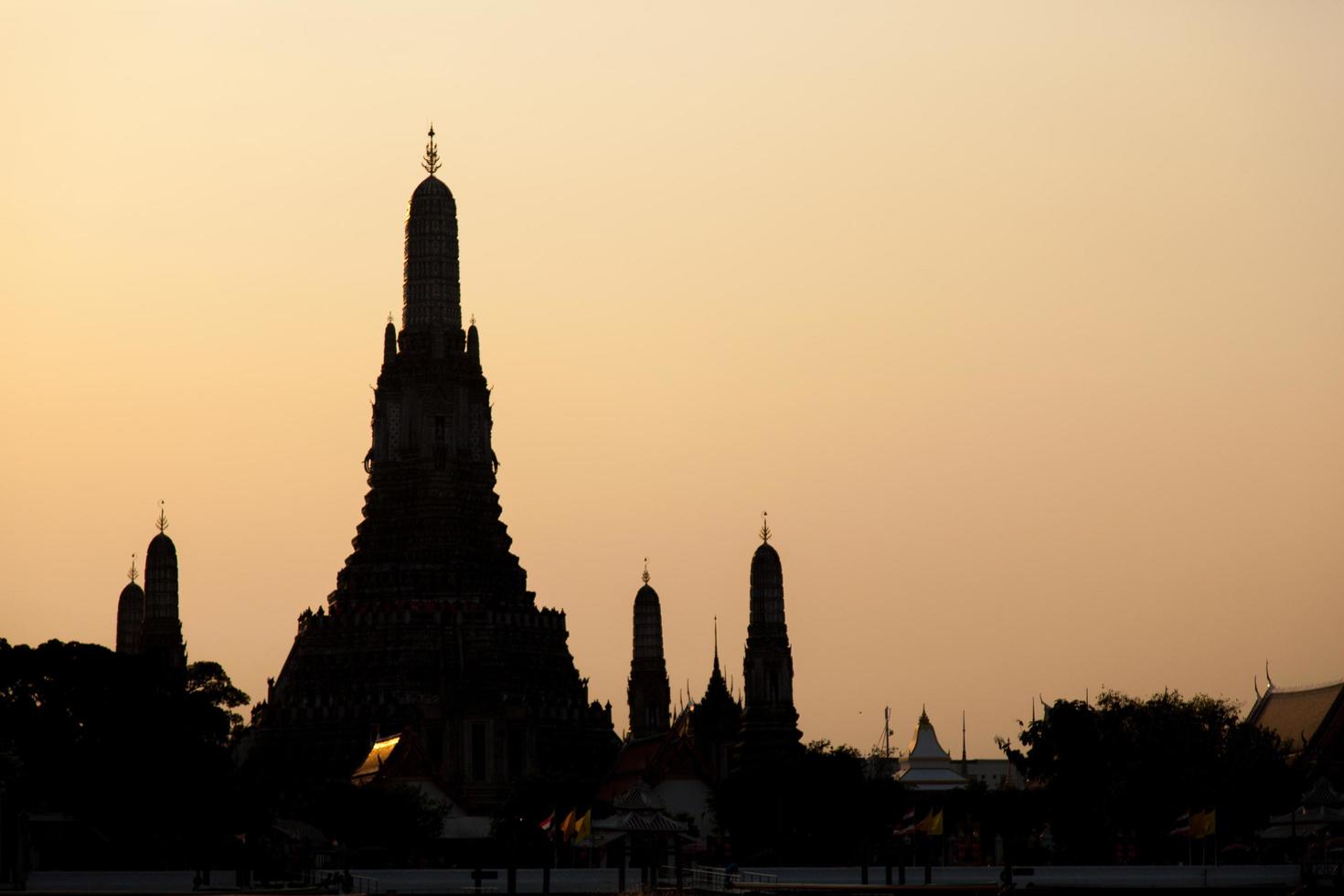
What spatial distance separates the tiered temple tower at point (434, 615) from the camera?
490ft

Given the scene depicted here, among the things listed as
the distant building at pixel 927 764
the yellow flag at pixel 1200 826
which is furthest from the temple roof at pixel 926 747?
the yellow flag at pixel 1200 826

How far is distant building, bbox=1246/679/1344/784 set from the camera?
150 m

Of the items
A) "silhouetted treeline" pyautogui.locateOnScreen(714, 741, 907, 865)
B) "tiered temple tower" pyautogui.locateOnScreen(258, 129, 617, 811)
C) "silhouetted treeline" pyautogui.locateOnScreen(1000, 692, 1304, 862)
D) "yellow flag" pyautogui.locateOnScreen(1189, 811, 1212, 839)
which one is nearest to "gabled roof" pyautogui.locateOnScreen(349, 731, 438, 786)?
"tiered temple tower" pyautogui.locateOnScreen(258, 129, 617, 811)

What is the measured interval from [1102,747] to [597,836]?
2407cm

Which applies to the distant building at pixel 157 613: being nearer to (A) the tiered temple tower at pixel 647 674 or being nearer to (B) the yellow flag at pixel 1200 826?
(A) the tiered temple tower at pixel 647 674

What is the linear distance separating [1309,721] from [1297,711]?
10.3ft

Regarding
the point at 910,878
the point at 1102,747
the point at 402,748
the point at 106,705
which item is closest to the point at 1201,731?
the point at 1102,747

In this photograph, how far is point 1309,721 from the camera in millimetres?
157500

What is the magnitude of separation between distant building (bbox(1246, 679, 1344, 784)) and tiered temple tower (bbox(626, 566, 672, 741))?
2748cm

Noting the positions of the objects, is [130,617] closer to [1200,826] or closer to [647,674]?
[647,674]

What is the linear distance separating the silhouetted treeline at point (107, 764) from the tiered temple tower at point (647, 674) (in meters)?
46.3

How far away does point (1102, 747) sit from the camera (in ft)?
419

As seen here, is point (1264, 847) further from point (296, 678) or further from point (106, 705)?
point (296, 678)

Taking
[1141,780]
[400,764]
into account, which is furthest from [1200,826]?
[400,764]
